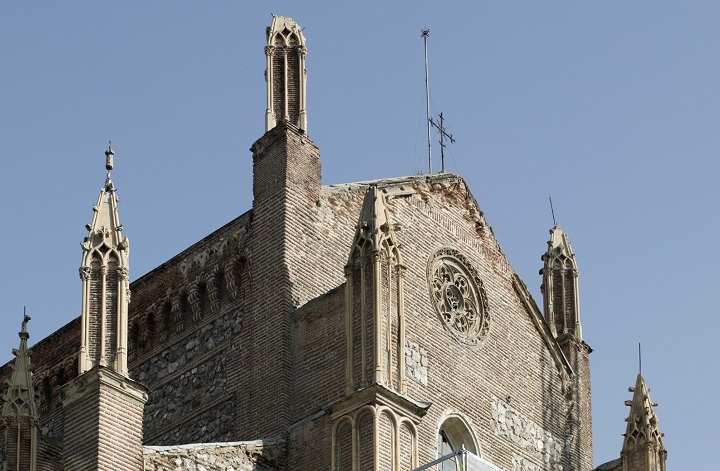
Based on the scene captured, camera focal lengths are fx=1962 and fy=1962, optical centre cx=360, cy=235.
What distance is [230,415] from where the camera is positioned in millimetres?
34344

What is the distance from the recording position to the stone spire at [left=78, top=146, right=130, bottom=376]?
98.2 ft

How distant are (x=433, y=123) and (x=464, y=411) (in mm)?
7662

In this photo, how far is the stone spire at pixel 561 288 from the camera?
40969mm

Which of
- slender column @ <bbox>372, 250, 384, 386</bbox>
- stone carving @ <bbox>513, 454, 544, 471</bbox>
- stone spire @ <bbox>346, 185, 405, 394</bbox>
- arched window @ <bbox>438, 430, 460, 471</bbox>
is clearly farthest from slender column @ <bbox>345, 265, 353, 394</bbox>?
stone carving @ <bbox>513, 454, 544, 471</bbox>

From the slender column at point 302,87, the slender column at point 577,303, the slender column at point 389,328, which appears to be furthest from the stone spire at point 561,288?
the slender column at point 389,328

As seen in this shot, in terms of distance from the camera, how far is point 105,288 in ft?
101

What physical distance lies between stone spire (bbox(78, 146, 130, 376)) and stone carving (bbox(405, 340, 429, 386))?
5651 millimetres

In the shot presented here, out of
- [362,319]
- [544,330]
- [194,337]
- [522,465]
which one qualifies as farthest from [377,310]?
[544,330]

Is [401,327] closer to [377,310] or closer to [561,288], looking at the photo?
[377,310]

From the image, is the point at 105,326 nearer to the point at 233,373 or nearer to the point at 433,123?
the point at 233,373

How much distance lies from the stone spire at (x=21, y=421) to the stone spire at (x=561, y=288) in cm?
1230

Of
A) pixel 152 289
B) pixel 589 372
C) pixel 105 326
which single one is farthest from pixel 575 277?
pixel 105 326

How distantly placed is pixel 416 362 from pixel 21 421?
6976 mm

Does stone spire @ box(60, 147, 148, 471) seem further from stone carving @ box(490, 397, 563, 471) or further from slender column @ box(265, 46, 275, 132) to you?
stone carving @ box(490, 397, 563, 471)
